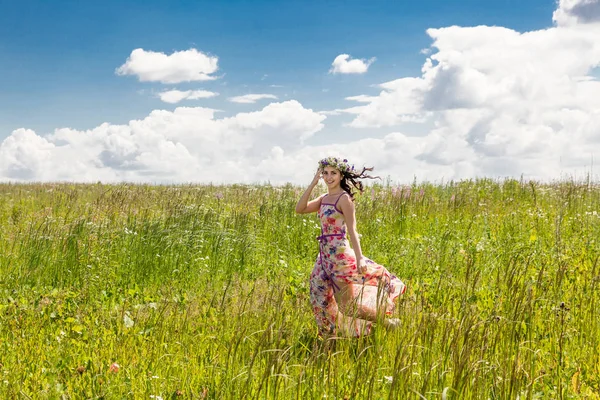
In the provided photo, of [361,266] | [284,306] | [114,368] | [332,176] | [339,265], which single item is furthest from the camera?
[332,176]

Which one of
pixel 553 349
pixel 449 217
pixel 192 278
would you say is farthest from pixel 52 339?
pixel 449 217

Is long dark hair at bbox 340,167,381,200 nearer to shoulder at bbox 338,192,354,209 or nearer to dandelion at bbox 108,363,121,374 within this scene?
shoulder at bbox 338,192,354,209

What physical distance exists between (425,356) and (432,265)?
4.21 m

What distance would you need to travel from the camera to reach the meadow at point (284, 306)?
3174 millimetres

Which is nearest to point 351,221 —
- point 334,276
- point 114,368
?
point 334,276

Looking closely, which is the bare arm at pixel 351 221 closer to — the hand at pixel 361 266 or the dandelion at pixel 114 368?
the hand at pixel 361 266

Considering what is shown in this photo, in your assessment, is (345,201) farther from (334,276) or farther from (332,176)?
(334,276)

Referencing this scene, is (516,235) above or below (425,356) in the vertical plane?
above

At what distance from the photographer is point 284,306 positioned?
406 cm

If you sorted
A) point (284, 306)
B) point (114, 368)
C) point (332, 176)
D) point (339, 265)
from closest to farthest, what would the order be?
point (114, 368), point (284, 306), point (339, 265), point (332, 176)

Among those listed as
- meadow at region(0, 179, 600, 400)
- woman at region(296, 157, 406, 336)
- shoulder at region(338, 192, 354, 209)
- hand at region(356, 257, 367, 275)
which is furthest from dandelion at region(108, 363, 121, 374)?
shoulder at region(338, 192, 354, 209)

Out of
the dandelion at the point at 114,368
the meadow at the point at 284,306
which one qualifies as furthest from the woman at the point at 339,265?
the dandelion at the point at 114,368

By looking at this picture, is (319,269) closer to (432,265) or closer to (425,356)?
(425,356)

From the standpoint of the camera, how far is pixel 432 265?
7.57 m
